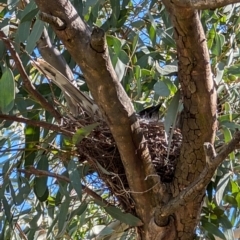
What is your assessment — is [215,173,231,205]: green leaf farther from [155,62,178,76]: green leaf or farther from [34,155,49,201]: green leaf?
[34,155,49,201]: green leaf

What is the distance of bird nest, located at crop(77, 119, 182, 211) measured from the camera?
52.6 inches

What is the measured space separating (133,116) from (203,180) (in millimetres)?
188

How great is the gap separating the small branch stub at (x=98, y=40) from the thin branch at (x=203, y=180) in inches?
9.8

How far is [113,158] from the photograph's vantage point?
136 centimetres

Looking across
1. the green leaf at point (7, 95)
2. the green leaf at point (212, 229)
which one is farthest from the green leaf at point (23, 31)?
the green leaf at point (212, 229)

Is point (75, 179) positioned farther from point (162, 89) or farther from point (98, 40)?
point (98, 40)

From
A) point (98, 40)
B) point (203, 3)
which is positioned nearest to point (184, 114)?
point (98, 40)

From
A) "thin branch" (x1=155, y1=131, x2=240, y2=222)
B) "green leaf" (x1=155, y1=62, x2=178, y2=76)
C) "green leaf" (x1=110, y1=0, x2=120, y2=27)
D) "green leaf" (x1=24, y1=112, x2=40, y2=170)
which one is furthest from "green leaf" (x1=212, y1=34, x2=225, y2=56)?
"green leaf" (x1=24, y1=112, x2=40, y2=170)

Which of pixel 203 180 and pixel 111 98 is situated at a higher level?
pixel 111 98

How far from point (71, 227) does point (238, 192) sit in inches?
24.0

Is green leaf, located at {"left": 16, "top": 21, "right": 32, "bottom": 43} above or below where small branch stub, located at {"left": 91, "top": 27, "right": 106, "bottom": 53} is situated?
above

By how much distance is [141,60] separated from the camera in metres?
1.52

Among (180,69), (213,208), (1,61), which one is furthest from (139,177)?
(1,61)

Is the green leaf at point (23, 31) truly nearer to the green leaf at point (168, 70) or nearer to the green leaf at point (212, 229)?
the green leaf at point (168, 70)
